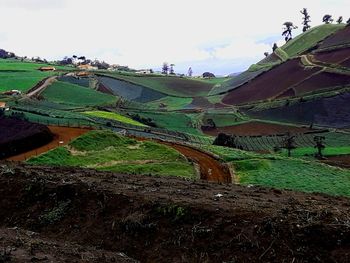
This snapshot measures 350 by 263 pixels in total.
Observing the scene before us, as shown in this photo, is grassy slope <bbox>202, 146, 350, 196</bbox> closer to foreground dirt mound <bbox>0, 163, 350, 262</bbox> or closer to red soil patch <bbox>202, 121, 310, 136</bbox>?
foreground dirt mound <bbox>0, 163, 350, 262</bbox>

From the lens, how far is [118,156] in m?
46.4

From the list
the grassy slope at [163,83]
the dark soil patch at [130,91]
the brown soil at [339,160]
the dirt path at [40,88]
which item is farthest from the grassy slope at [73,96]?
the brown soil at [339,160]

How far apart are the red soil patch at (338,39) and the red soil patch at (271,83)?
11.7m

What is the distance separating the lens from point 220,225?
16969 mm

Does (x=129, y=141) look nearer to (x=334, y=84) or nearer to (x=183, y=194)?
(x=183, y=194)

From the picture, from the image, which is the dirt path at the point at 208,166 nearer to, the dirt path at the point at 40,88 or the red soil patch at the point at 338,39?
the dirt path at the point at 40,88

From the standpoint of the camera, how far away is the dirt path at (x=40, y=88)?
114 meters

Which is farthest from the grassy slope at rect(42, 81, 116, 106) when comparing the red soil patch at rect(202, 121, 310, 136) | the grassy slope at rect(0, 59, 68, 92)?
the red soil patch at rect(202, 121, 310, 136)

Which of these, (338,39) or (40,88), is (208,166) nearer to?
(40,88)

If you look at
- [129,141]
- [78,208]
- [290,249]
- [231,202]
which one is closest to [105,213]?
[78,208]

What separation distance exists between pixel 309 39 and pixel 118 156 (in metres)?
137

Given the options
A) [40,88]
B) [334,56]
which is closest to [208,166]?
[40,88]

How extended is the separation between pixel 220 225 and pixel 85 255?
4522 mm

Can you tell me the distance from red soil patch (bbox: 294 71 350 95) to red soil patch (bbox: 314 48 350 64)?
27.0 feet
